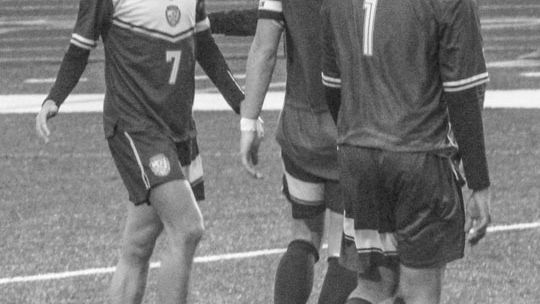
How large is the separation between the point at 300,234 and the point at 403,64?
1.54m

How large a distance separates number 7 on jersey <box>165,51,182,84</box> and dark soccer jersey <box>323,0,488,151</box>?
111 cm

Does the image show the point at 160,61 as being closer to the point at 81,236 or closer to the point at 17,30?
the point at 81,236

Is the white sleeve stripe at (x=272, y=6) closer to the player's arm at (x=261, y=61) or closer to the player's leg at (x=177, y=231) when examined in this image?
the player's arm at (x=261, y=61)

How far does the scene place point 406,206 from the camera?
5793 millimetres

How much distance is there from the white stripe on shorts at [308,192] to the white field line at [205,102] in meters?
9.72

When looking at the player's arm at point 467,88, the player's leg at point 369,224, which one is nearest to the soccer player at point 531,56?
the player's leg at point 369,224

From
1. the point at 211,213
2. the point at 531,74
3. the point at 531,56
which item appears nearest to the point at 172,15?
the point at 211,213

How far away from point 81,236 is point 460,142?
188 inches

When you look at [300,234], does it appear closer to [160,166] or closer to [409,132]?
[160,166]

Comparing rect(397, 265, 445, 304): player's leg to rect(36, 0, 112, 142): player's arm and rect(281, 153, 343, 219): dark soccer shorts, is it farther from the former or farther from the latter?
rect(36, 0, 112, 142): player's arm

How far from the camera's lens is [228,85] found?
7211mm

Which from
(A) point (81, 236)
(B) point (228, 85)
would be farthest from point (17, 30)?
(B) point (228, 85)

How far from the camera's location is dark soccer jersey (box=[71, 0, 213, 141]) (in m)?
6.76

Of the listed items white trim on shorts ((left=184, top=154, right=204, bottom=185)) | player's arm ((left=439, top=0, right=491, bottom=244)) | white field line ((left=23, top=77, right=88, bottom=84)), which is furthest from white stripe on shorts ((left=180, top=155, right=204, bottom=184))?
white field line ((left=23, top=77, right=88, bottom=84))
